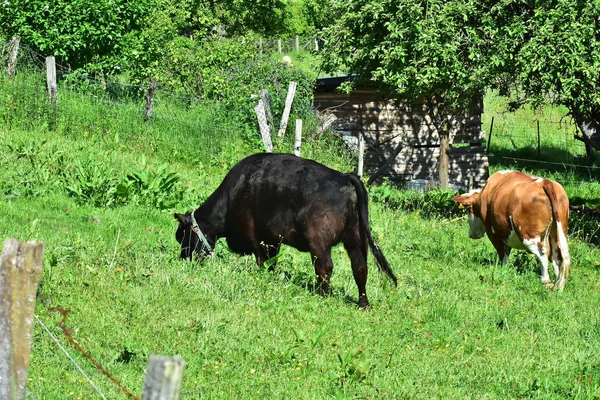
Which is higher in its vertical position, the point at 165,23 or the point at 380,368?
the point at 165,23

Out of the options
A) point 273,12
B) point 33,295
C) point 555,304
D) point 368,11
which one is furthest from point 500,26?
point 273,12

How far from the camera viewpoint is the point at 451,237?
14.8 metres

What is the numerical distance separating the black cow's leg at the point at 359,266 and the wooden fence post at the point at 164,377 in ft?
22.3

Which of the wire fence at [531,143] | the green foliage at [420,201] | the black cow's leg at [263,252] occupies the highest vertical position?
the black cow's leg at [263,252]

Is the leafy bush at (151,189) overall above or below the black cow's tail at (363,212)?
below

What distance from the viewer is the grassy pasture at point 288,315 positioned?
23.4 feet

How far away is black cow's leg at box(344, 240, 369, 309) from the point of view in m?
9.83

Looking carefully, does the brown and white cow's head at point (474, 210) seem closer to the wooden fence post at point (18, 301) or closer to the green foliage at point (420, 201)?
the green foliage at point (420, 201)

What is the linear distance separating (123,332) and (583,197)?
18.6 metres

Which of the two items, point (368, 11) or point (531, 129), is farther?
point (531, 129)

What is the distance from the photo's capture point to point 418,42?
1839 cm

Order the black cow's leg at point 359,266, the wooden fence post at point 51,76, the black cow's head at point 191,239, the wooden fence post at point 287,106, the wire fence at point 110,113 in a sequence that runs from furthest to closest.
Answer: the wooden fence post at point 287,106 → the wooden fence post at point 51,76 → the wire fence at point 110,113 → the black cow's head at point 191,239 → the black cow's leg at point 359,266

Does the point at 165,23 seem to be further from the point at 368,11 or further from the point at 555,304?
the point at 555,304

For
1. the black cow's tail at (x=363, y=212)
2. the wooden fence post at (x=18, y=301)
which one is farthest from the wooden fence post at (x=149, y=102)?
the wooden fence post at (x=18, y=301)
